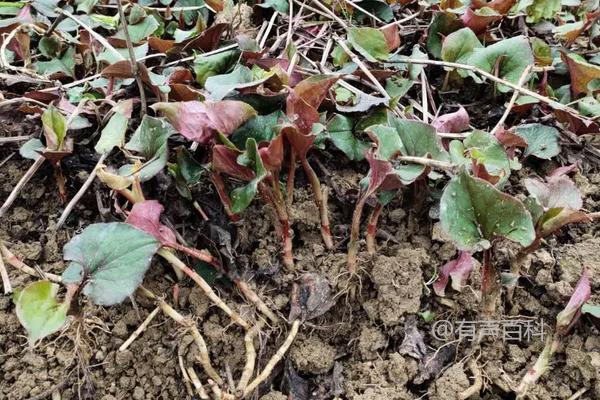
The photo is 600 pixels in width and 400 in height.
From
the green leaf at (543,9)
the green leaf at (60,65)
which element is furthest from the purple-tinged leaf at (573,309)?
the green leaf at (60,65)

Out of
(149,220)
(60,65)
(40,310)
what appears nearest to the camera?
(40,310)

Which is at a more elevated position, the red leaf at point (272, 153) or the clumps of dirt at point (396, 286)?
the red leaf at point (272, 153)

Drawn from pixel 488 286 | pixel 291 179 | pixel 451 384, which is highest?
pixel 291 179

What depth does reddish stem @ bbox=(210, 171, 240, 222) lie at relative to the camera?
1.06 meters

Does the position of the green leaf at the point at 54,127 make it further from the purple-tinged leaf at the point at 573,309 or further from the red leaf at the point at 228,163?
the purple-tinged leaf at the point at 573,309

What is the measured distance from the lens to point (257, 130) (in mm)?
1066

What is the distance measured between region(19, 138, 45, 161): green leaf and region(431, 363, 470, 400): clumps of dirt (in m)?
0.86

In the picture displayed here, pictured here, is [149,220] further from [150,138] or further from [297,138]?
[297,138]

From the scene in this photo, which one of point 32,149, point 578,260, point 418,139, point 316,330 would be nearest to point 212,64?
point 32,149

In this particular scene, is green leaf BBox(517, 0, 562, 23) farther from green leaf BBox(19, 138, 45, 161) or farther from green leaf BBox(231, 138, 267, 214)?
green leaf BBox(19, 138, 45, 161)

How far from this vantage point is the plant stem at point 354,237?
1054mm

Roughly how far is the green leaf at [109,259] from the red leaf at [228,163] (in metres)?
0.18

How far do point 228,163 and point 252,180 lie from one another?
5 centimetres

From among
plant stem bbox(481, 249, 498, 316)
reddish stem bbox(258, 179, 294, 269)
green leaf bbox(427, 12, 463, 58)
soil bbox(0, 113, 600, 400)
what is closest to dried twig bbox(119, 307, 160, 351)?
soil bbox(0, 113, 600, 400)
